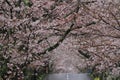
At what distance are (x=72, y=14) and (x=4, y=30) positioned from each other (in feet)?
7.74

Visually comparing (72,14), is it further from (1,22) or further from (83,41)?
(1,22)

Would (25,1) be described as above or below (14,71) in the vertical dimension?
above

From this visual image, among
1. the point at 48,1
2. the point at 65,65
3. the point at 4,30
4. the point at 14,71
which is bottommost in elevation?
the point at 65,65

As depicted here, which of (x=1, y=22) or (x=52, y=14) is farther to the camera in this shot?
→ (x=52, y=14)

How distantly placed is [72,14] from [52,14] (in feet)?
2.18

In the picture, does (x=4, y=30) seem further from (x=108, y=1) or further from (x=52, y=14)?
(x=108, y=1)

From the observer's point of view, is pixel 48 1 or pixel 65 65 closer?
pixel 48 1

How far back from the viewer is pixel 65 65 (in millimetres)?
25969

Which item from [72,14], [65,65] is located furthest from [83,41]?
[65,65]

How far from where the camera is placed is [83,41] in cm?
1165

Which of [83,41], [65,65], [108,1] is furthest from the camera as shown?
[65,65]

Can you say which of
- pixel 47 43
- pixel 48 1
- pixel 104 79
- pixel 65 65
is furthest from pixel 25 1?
pixel 65 65

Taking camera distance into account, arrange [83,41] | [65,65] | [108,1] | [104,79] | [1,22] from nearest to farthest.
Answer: [108,1] → [1,22] → [83,41] → [104,79] → [65,65]

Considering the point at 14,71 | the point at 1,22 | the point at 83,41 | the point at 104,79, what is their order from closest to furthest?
Answer: the point at 1,22 → the point at 14,71 → the point at 83,41 → the point at 104,79
